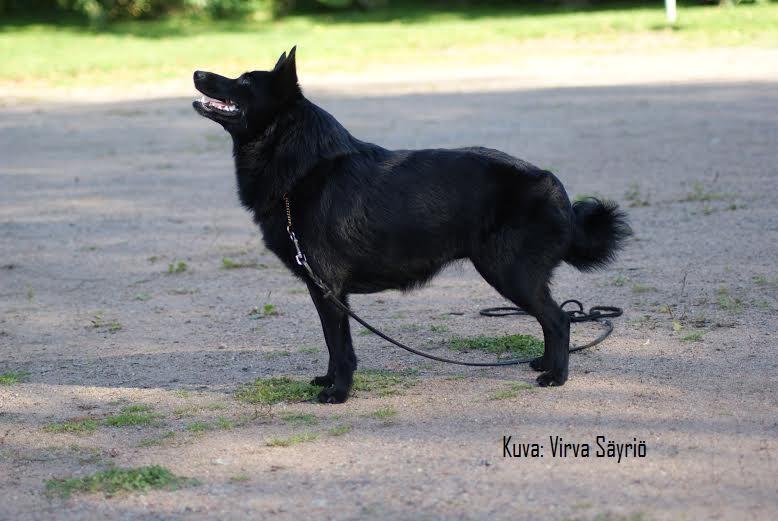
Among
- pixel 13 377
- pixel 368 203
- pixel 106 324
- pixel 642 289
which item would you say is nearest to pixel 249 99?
pixel 368 203

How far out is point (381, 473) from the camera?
4219 mm

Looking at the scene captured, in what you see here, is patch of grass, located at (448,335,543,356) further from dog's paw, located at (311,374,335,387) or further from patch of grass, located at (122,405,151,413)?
patch of grass, located at (122,405,151,413)

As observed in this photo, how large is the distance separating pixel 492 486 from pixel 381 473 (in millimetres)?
497

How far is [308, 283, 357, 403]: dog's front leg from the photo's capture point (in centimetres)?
512

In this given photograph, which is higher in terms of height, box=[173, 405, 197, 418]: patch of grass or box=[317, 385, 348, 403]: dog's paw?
box=[317, 385, 348, 403]: dog's paw

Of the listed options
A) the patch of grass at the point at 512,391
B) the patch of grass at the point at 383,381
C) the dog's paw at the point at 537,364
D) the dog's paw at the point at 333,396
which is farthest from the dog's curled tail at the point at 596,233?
the dog's paw at the point at 333,396

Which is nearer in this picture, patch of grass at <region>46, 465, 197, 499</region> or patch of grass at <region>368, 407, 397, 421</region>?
patch of grass at <region>46, 465, 197, 499</region>

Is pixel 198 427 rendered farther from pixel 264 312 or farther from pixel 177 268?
pixel 177 268

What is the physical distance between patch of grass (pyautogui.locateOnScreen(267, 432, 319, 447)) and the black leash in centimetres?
68

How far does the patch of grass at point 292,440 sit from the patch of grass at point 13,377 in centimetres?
194

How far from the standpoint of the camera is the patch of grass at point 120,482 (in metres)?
4.14

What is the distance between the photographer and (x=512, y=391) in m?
5.16

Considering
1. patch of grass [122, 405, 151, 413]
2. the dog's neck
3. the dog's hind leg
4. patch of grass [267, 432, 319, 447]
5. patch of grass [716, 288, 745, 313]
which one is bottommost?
patch of grass [122, 405, 151, 413]

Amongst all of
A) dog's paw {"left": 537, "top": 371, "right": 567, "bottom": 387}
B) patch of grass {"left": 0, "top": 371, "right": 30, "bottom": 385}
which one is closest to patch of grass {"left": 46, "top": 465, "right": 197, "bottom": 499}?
patch of grass {"left": 0, "top": 371, "right": 30, "bottom": 385}
